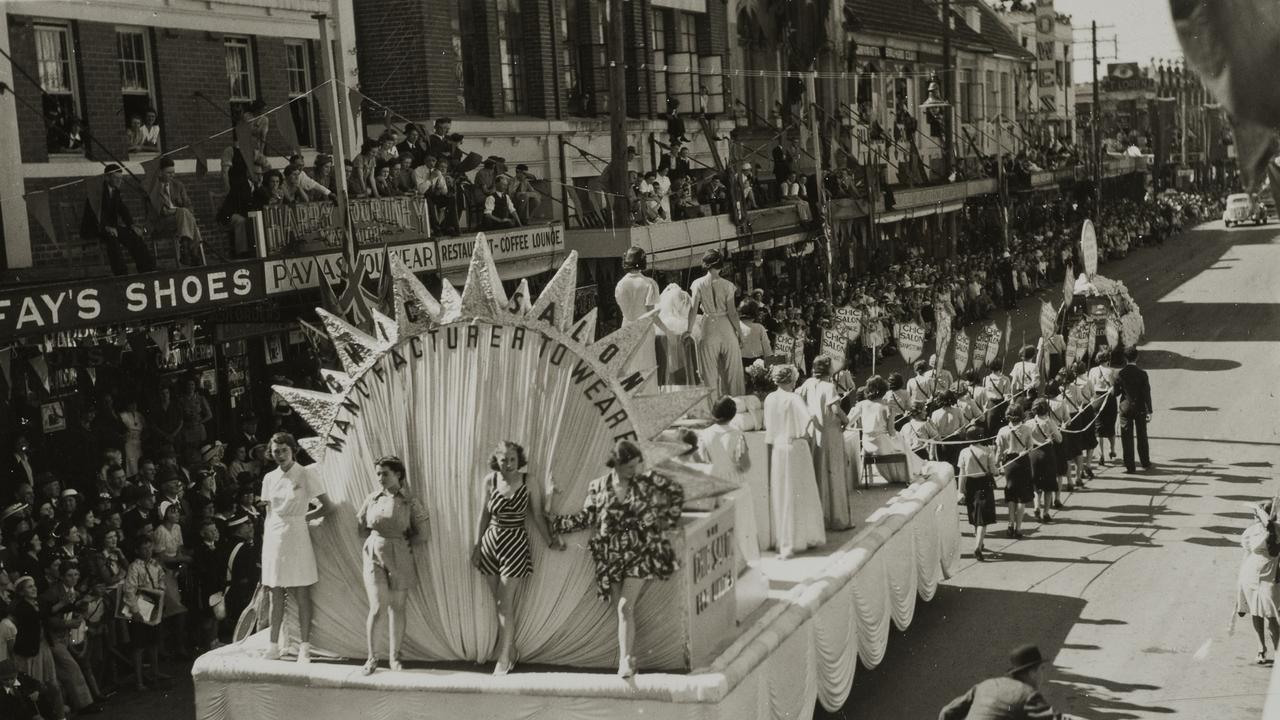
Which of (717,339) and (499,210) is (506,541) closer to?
(717,339)

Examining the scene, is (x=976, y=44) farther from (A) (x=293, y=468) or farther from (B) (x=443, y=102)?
(A) (x=293, y=468)

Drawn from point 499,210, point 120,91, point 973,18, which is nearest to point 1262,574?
point 499,210

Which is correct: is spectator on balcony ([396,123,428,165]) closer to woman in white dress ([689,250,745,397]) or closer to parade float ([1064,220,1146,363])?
woman in white dress ([689,250,745,397])

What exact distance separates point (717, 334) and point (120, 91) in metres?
8.90

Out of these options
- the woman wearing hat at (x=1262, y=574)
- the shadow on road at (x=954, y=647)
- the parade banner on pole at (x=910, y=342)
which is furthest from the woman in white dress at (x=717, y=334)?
the parade banner on pole at (x=910, y=342)

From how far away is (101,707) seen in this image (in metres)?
12.2

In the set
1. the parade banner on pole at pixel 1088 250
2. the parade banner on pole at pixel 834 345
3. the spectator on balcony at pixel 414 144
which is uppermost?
the spectator on balcony at pixel 414 144

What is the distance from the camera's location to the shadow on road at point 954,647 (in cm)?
1241

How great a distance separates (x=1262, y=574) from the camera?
491 inches

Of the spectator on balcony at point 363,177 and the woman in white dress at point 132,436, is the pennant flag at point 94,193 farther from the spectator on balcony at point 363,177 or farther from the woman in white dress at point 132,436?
the spectator on balcony at point 363,177

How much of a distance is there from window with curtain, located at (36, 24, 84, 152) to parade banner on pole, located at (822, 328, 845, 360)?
1145 cm

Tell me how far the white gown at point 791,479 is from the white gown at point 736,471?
1.52 ft

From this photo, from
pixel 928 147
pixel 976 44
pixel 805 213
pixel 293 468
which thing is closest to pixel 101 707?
pixel 293 468

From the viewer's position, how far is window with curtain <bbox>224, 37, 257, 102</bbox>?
2066 cm
